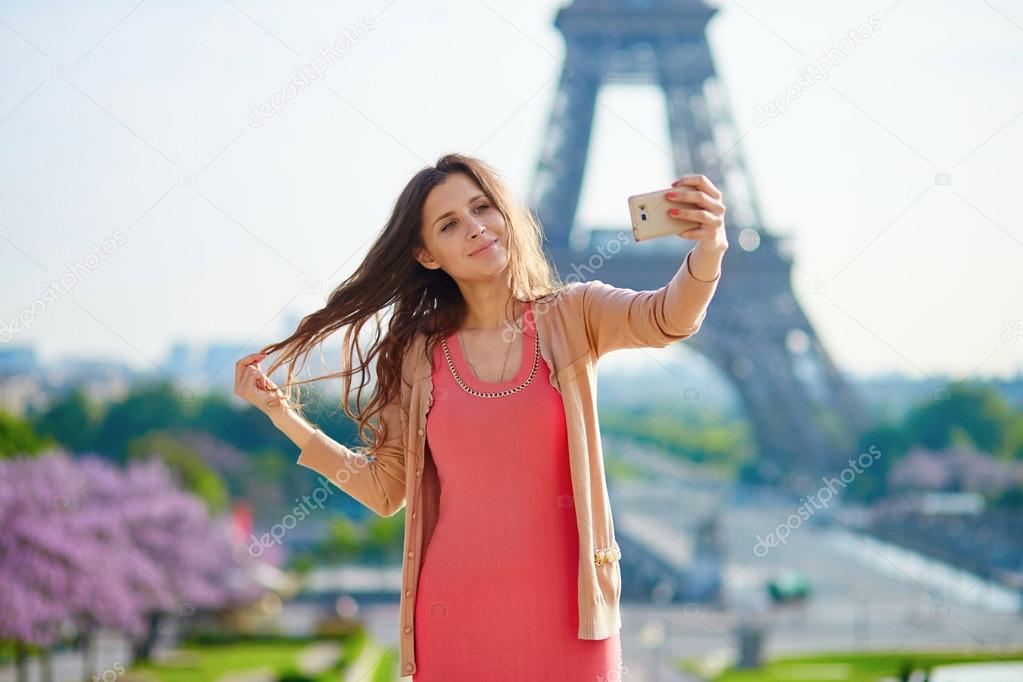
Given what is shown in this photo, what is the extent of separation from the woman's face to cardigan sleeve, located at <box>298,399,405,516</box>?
0.24 meters

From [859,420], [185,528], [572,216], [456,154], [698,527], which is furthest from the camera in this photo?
[698,527]

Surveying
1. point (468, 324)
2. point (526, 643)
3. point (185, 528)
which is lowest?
point (526, 643)

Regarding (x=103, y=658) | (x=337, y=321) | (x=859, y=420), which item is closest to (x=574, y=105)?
(x=859, y=420)

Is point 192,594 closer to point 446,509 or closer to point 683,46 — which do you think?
point 683,46

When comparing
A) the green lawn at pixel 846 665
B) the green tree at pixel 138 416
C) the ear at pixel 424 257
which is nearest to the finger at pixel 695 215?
the ear at pixel 424 257

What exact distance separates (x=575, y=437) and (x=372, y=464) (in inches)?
13.8

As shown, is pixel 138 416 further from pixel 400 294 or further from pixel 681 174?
pixel 400 294

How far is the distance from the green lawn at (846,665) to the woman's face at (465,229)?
8699mm

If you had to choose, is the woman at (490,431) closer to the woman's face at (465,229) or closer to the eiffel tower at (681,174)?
the woman's face at (465,229)

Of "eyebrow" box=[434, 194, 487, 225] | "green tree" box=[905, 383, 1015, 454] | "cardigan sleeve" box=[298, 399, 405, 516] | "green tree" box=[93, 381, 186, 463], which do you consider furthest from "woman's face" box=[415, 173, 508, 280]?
"green tree" box=[905, 383, 1015, 454]

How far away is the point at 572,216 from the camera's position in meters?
13.5

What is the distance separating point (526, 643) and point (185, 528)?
36.2ft

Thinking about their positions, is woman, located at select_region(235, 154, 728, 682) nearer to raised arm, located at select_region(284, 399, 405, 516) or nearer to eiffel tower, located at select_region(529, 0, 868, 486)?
raised arm, located at select_region(284, 399, 405, 516)

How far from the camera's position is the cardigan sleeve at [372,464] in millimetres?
1829
